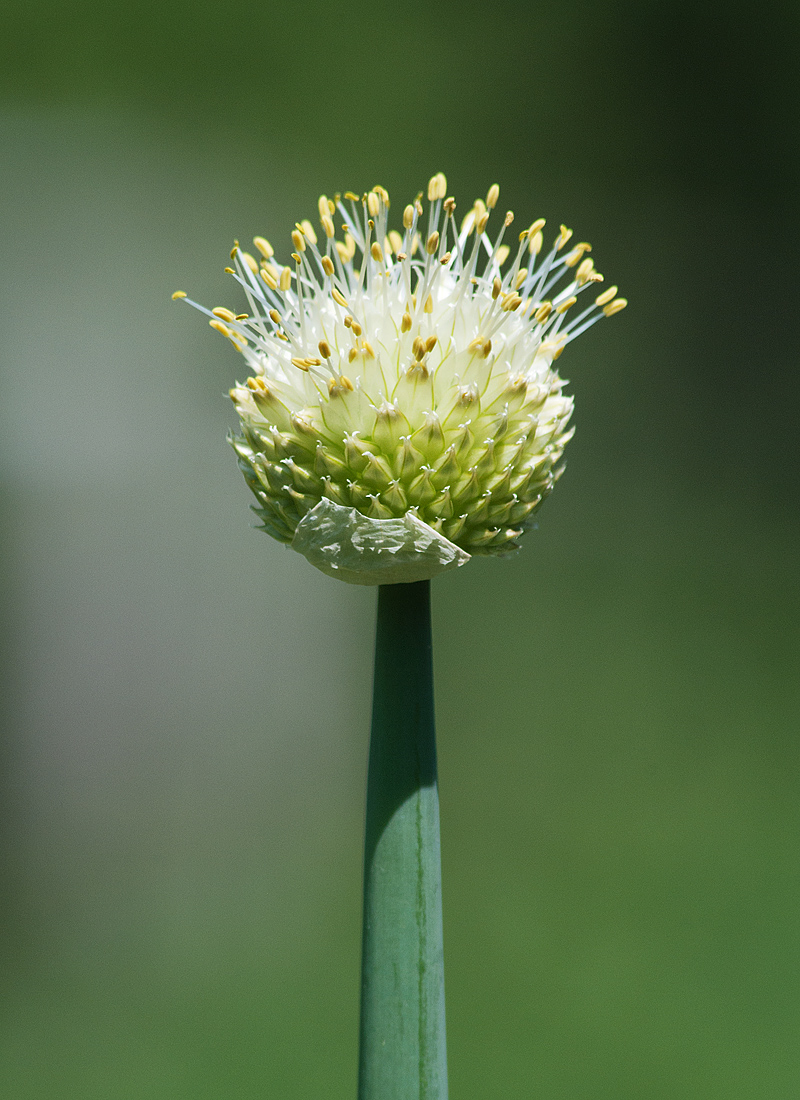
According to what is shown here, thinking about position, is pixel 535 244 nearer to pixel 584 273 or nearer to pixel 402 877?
pixel 584 273

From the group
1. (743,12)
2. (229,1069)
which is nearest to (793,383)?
(743,12)

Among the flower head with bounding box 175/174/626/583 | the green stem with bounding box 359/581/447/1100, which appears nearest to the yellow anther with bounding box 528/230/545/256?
the flower head with bounding box 175/174/626/583

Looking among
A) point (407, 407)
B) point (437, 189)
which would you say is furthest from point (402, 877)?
point (437, 189)

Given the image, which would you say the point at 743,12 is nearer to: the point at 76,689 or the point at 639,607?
the point at 639,607

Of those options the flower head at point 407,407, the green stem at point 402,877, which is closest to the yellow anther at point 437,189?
the flower head at point 407,407

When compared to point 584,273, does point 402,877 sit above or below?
below

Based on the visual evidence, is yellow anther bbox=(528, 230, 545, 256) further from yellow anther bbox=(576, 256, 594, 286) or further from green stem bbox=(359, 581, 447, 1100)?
green stem bbox=(359, 581, 447, 1100)
